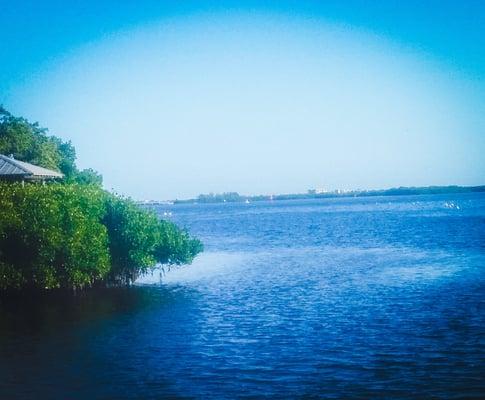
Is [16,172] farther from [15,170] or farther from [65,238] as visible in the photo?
[65,238]

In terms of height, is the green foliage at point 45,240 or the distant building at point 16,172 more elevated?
the distant building at point 16,172

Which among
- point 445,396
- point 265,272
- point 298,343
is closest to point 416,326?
point 298,343

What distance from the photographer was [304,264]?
163 ft

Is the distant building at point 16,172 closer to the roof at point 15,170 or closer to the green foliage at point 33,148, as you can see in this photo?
the roof at point 15,170

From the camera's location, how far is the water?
56.7 feet

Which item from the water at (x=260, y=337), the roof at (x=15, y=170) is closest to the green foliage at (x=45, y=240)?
the water at (x=260, y=337)

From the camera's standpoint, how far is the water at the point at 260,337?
1730cm

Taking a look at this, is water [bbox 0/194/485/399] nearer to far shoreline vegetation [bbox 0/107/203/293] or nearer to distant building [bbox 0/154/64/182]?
far shoreline vegetation [bbox 0/107/203/293]

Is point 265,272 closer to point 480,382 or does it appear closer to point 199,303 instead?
point 199,303

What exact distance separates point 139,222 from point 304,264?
19938 mm

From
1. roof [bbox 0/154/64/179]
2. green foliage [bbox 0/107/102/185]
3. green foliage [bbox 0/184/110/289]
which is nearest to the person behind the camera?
green foliage [bbox 0/184/110/289]

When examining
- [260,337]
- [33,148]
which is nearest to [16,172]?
[33,148]

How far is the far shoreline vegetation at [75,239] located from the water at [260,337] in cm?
179

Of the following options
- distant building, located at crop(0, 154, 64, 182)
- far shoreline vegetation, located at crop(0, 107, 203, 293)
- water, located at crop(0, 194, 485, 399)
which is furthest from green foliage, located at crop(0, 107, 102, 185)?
water, located at crop(0, 194, 485, 399)
